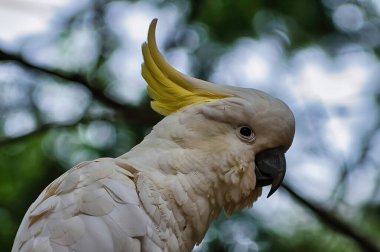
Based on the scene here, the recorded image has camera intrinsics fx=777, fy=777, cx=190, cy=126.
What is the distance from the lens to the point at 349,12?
5.89m

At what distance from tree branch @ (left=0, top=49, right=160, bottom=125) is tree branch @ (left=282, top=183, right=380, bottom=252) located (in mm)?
1010

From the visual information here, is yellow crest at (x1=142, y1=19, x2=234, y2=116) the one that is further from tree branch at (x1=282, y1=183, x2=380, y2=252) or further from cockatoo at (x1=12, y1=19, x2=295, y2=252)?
tree branch at (x1=282, y1=183, x2=380, y2=252)

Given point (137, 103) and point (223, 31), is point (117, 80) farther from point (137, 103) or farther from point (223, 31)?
point (223, 31)

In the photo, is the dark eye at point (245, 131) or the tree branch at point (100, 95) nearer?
the dark eye at point (245, 131)

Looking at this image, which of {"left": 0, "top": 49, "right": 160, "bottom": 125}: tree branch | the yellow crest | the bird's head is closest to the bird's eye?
the bird's head

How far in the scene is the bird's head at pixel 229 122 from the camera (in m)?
3.07

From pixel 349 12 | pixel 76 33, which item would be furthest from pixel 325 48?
pixel 76 33

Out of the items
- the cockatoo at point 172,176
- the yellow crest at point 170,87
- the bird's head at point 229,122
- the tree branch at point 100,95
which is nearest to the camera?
the cockatoo at point 172,176

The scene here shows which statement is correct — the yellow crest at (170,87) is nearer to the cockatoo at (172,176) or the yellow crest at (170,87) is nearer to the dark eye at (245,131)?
the cockatoo at (172,176)

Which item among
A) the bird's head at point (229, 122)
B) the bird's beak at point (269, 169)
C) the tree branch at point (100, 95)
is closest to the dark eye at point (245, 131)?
the bird's head at point (229, 122)

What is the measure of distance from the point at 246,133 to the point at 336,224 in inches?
87.9

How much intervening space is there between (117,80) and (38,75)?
608 millimetres

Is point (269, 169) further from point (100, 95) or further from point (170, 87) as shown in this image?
point (100, 95)

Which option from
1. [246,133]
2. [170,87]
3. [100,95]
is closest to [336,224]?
[100,95]
